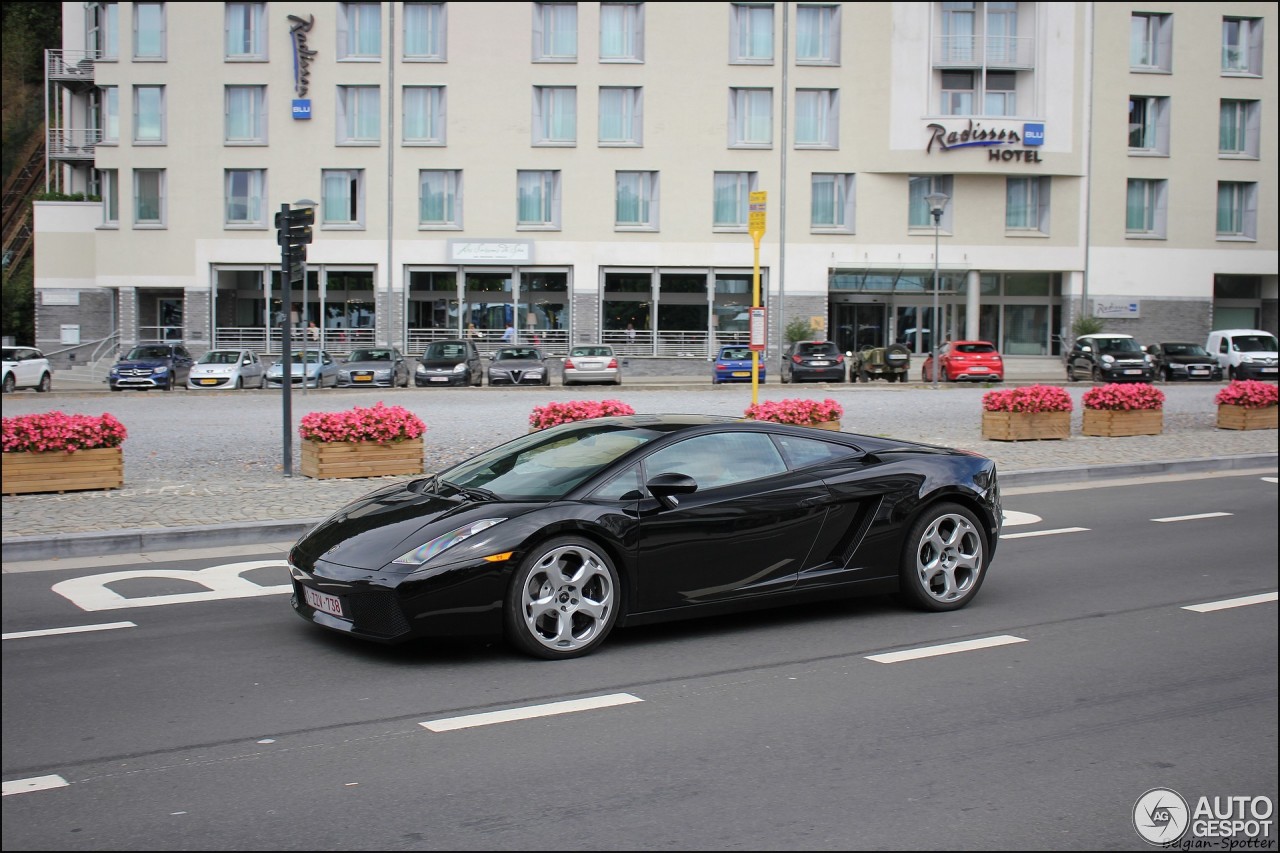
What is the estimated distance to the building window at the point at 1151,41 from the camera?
5266cm

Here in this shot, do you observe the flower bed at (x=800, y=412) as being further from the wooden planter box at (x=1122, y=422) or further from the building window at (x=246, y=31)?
the building window at (x=246, y=31)

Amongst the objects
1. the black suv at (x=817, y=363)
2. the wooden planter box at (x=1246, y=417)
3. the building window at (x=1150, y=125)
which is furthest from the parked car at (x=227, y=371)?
the building window at (x=1150, y=125)

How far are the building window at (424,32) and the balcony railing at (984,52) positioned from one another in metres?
20.4

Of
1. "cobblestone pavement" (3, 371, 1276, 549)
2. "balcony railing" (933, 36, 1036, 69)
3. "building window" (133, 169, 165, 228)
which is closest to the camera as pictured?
"cobblestone pavement" (3, 371, 1276, 549)

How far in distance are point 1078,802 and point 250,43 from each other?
50.8 meters

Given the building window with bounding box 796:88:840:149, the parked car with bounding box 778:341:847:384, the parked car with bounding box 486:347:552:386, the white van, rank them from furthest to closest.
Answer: the building window with bounding box 796:88:840:149
the white van
the parked car with bounding box 778:341:847:384
the parked car with bounding box 486:347:552:386

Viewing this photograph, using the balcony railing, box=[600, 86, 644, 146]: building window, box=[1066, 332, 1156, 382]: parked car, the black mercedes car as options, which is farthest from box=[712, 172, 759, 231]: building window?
the black mercedes car

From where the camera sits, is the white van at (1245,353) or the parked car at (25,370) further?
the white van at (1245,353)

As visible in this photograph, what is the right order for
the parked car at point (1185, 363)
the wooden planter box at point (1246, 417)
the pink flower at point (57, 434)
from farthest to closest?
the parked car at point (1185, 363) < the wooden planter box at point (1246, 417) < the pink flower at point (57, 434)

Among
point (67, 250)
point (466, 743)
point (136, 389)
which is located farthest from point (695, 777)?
point (67, 250)

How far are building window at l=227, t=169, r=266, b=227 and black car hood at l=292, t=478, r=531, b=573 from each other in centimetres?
4552

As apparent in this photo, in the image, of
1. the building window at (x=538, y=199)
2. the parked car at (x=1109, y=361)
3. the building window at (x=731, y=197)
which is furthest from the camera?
the building window at (x=731, y=197)

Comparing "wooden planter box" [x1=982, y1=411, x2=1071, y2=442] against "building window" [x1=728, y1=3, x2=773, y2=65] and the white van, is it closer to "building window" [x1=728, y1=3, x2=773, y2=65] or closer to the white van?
the white van

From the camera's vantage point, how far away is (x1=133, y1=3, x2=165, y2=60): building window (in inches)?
1930
